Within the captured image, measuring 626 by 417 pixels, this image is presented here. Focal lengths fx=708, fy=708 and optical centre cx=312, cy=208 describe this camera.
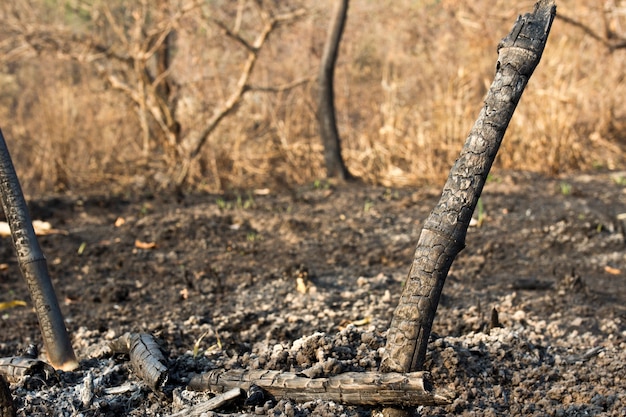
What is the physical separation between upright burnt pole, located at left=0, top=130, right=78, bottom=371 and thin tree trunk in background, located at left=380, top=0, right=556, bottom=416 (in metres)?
1.50

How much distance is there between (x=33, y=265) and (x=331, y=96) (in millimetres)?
4898

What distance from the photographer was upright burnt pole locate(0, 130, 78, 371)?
281 cm

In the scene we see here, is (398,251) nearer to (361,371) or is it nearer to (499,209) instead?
(499,209)

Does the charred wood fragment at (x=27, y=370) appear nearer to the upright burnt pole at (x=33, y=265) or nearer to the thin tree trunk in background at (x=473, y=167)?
the upright burnt pole at (x=33, y=265)

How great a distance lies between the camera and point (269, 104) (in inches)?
352

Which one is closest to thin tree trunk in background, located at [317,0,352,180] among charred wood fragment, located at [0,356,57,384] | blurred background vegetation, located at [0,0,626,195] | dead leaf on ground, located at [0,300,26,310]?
blurred background vegetation, located at [0,0,626,195]

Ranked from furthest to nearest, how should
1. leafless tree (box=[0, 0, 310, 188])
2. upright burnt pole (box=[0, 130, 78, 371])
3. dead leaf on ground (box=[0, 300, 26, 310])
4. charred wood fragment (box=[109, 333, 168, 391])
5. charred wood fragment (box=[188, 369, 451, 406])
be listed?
leafless tree (box=[0, 0, 310, 188])
dead leaf on ground (box=[0, 300, 26, 310])
upright burnt pole (box=[0, 130, 78, 371])
charred wood fragment (box=[109, 333, 168, 391])
charred wood fragment (box=[188, 369, 451, 406])

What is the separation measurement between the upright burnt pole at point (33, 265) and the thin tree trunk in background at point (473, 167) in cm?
150

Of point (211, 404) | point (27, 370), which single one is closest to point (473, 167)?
point (211, 404)

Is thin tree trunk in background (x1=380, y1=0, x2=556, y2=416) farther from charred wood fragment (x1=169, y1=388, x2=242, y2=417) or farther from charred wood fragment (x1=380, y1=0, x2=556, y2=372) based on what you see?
charred wood fragment (x1=169, y1=388, x2=242, y2=417)

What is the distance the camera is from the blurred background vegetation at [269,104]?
25.6 feet

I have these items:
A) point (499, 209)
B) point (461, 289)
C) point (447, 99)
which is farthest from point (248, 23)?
point (461, 289)

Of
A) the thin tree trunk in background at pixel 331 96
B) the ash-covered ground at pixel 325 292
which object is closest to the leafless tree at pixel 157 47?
the thin tree trunk in background at pixel 331 96

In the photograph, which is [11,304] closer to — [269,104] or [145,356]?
[145,356]
